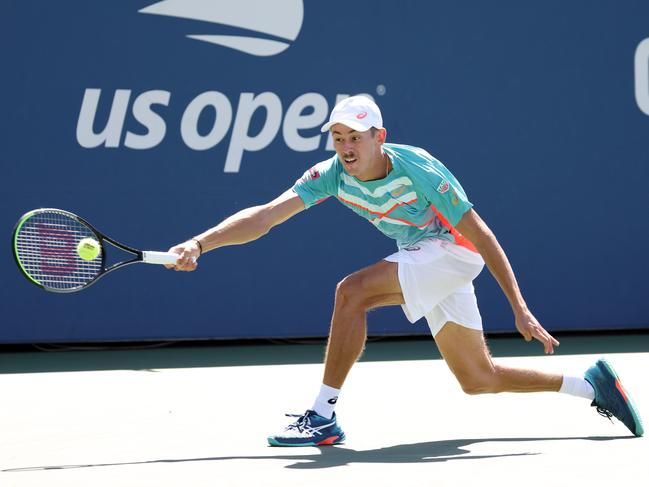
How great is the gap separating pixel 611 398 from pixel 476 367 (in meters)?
0.53

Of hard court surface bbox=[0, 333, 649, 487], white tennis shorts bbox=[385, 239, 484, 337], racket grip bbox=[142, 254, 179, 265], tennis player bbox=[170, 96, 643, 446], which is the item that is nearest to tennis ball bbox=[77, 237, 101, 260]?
racket grip bbox=[142, 254, 179, 265]

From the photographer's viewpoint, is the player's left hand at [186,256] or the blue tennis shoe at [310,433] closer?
the player's left hand at [186,256]

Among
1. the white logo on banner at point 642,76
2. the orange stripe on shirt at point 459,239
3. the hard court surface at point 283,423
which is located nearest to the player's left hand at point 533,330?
the hard court surface at point 283,423

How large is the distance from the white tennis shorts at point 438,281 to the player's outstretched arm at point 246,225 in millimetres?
443

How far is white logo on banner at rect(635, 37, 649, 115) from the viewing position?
7582 mm

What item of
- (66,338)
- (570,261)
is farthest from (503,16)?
(66,338)

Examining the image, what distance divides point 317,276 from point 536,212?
1.48 metres

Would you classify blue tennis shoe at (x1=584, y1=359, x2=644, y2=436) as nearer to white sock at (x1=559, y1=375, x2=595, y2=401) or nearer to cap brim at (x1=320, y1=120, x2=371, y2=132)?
white sock at (x1=559, y1=375, x2=595, y2=401)

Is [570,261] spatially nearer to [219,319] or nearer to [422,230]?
[219,319]

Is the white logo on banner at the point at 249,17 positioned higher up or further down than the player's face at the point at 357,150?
higher up

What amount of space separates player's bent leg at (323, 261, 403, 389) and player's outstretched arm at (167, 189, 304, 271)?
1.23 feet

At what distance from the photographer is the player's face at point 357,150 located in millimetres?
4246

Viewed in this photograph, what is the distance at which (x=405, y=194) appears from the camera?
14.2ft

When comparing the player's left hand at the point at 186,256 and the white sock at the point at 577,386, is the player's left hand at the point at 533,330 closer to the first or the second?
the white sock at the point at 577,386
